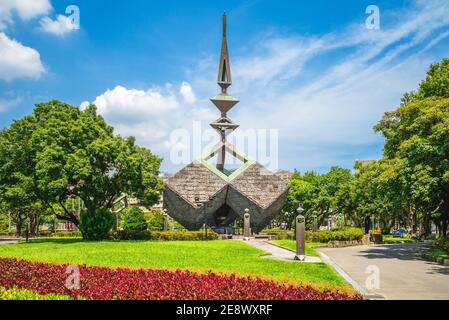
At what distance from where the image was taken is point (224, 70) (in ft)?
148

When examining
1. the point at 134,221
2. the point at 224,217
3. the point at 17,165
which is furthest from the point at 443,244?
the point at 134,221

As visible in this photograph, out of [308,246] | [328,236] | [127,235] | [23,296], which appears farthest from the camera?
[127,235]

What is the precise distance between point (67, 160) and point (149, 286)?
74.0ft

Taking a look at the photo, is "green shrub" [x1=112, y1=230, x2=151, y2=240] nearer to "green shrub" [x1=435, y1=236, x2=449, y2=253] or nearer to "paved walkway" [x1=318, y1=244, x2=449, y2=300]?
"paved walkway" [x1=318, y1=244, x2=449, y2=300]

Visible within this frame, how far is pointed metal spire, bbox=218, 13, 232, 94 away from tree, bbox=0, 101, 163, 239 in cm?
1434

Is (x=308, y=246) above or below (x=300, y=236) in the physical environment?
below

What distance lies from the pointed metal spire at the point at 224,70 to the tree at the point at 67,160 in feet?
47.1

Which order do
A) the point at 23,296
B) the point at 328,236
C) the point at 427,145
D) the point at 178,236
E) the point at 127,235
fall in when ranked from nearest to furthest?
the point at 23,296 < the point at 427,145 < the point at 328,236 < the point at 178,236 < the point at 127,235

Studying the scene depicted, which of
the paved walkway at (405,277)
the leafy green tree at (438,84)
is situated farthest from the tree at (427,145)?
the paved walkway at (405,277)

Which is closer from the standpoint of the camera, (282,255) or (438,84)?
(282,255)

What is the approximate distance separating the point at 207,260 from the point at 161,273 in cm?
610

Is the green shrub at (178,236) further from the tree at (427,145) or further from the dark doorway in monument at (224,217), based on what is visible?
the tree at (427,145)

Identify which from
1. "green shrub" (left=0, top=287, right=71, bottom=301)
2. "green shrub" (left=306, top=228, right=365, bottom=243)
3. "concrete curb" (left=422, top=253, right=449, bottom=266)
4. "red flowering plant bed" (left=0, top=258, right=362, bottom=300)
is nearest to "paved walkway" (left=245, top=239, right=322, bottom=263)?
"concrete curb" (left=422, top=253, right=449, bottom=266)

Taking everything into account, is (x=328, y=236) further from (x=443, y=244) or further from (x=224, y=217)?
(x=224, y=217)
